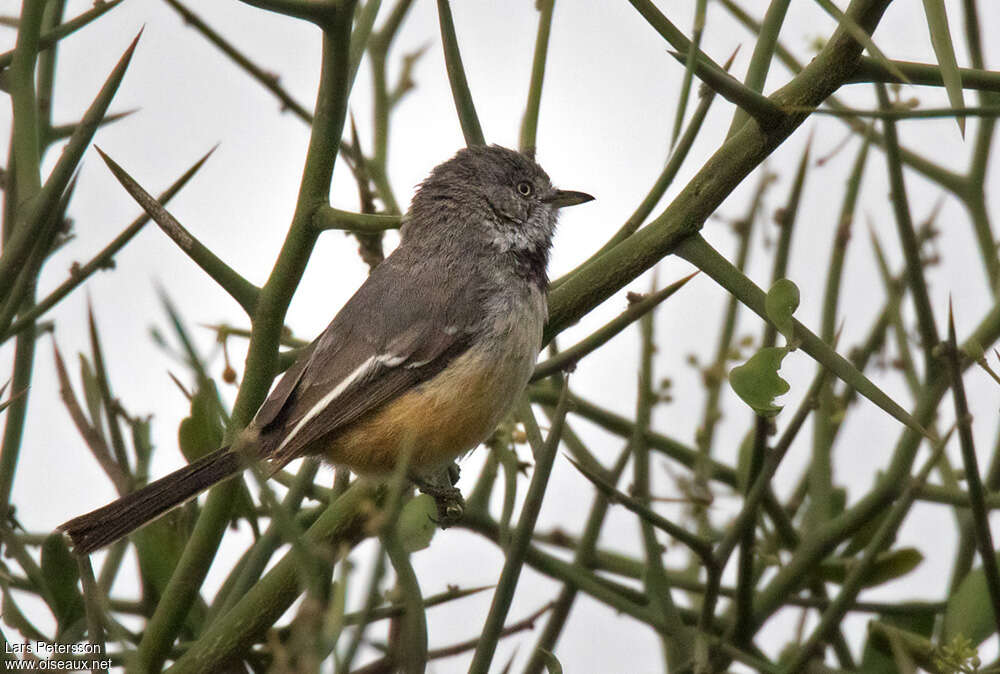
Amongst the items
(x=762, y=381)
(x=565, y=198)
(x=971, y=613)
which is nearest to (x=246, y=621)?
(x=762, y=381)

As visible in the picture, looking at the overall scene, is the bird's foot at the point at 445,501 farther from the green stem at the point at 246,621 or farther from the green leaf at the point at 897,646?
the green leaf at the point at 897,646

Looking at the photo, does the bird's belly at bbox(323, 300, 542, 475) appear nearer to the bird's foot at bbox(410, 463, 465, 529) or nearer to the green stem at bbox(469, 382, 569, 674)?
Result: the bird's foot at bbox(410, 463, 465, 529)

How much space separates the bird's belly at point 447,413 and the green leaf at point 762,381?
35.0 inches

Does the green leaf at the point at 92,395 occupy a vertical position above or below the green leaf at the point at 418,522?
above

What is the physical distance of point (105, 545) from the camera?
1858mm

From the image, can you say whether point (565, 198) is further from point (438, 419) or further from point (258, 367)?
point (258, 367)

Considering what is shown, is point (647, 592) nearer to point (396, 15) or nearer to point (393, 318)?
point (393, 318)

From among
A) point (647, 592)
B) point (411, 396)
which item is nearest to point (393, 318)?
point (411, 396)

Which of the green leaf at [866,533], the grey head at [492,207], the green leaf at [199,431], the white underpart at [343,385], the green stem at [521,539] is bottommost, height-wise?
the green stem at [521,539]

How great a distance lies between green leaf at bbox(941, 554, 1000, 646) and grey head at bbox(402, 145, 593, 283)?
124 cm

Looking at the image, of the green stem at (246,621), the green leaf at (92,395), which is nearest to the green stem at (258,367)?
the green stem at (246,621)

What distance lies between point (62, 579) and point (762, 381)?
3.49 feet

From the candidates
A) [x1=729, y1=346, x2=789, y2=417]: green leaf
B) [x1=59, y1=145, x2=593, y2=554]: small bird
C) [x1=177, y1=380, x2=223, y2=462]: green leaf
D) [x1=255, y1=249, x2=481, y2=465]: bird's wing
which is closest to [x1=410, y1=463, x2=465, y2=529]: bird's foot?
[x1=59, y1=145, x2=593, y2=554]: small bird

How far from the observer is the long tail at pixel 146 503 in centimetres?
183
